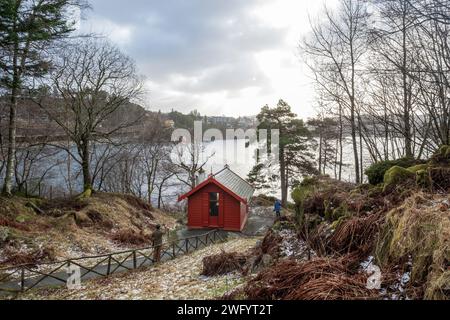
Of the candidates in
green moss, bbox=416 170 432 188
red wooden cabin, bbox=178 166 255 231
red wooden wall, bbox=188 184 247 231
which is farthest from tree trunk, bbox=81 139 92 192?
green moss, bbox=416 170 432 188

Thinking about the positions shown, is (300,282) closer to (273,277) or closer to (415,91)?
(273,277)

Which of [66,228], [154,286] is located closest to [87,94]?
[66,228]

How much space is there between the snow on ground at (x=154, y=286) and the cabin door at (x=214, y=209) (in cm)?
871

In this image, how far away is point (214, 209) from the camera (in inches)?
652

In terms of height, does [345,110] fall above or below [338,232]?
above

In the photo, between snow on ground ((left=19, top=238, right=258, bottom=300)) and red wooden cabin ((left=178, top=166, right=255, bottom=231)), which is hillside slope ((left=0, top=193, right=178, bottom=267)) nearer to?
red wooden cabin ((left=178, top=166, right=255, bottom=231))

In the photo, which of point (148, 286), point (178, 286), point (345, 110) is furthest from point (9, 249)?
point (345, 110)

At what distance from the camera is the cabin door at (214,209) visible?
16.5 metres

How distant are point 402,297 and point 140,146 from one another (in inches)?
967

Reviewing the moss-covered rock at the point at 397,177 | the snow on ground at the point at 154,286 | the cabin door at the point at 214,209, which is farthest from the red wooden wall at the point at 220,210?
the moss-covered rock at the point at 397,177

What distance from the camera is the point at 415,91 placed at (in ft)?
33.6

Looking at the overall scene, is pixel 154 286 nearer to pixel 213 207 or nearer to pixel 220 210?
pixel 220 210

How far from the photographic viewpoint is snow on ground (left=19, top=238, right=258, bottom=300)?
5.04 meters

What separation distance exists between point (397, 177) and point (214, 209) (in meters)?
11.8
